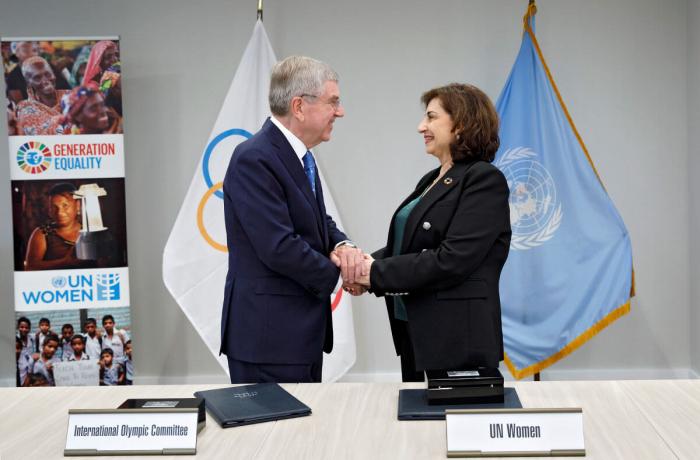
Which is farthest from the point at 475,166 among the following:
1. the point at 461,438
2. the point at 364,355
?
the point at 364,355

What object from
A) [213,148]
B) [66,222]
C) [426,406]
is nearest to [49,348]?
[66,222]

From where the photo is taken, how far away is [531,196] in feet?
12.4

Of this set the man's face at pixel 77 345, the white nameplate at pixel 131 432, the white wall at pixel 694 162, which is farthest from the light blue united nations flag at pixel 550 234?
the white nameplate at pixel 131 432

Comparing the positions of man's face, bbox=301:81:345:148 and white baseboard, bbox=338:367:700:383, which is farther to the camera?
white baseboard, bbox=338:367:700:383

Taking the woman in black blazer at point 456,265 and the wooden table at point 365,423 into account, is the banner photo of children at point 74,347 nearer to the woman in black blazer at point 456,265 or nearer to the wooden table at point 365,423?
the woman in black blazer at point 456,265

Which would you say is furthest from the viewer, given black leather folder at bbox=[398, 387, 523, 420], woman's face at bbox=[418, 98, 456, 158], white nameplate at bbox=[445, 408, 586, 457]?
woman's face at bbox=[418, 98, 456, 158]

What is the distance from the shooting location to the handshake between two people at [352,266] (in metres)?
2.19

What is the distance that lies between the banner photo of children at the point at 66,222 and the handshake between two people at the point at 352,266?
1983mm

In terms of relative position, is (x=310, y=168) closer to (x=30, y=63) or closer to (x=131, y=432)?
(x=131, y=432)

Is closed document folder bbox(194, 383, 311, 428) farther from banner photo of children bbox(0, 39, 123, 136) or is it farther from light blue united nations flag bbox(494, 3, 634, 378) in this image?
banner photo of children bbox(0, 39, 123, 136)

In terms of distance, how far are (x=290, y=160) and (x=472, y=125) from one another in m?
0.59

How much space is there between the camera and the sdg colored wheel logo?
12.3ft

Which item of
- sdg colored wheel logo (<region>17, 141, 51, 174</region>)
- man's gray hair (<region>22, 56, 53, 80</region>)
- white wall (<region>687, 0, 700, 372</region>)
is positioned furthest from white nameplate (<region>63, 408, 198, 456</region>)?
white wall (<region>687, 0, 700, 372</region>)

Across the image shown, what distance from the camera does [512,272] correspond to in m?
3.76
